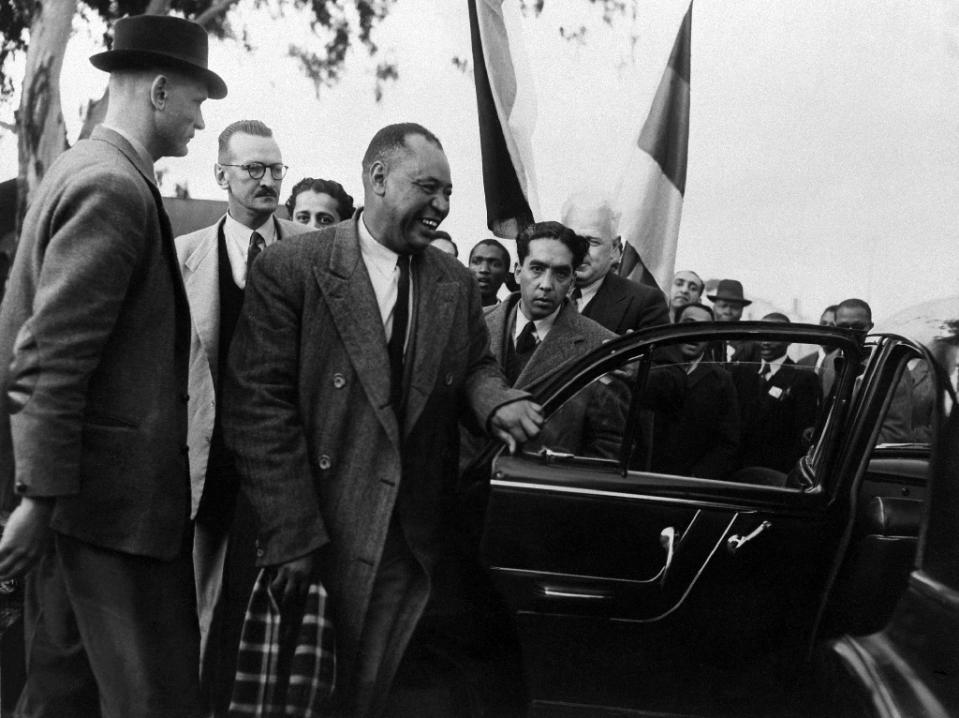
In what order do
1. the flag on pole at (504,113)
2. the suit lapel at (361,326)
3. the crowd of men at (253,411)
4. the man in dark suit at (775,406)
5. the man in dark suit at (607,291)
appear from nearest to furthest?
the crowd of men at (253,411) → the suit lapel at (361,326) → the man in dark suit at (775,406) → the man in dark suit at (607,291) → the flag on pole at (504,113)

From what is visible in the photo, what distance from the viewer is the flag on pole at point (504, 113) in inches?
181

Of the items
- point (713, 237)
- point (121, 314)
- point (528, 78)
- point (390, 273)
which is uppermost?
point (528, 78)

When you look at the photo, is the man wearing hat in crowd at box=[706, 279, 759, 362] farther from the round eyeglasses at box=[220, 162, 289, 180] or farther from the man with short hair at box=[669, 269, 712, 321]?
the round eyeglasses at box=[220, 162, 289, 180]

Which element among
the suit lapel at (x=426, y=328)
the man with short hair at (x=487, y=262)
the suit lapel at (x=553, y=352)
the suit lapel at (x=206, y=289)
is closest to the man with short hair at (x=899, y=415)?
the suit lapel at (x=553, y=352)

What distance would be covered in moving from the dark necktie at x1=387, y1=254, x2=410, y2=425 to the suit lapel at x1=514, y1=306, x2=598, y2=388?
2.44 feet

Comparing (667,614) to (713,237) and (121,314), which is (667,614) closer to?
(121,314)

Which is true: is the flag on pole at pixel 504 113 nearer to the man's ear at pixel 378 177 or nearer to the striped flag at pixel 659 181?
the striped flag at pixel 659 181

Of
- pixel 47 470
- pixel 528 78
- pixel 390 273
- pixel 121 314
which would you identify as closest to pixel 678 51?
pixel 528 78

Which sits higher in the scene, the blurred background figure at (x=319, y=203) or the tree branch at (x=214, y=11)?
the tree branch at (x=214, y=11)

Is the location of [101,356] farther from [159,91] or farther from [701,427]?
[701,427]

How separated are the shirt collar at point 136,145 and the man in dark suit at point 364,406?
0.37m

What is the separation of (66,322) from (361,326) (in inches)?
29.2

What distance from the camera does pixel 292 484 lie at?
244cm

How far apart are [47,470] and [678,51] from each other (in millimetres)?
3650
